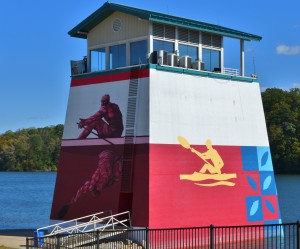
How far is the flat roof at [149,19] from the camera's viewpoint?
34469mm

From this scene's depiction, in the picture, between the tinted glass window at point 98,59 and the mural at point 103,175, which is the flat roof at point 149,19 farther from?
the mural at point 103,175

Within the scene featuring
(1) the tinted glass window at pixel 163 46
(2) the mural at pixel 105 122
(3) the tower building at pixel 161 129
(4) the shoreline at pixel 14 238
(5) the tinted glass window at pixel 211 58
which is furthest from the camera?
(5) the tinted glass window at pixel 211 58

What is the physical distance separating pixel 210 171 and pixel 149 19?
7.70m

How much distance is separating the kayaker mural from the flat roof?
5.53 metres

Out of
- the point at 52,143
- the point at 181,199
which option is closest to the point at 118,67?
the point at 181,199

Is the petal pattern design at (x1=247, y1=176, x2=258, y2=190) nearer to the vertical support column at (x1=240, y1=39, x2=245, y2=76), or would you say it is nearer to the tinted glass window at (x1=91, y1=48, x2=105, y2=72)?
the vertical support column at (x1=240, y1=39, x2=245, y2=76)

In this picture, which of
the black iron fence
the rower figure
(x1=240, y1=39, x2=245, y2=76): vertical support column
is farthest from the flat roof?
the black iron fence

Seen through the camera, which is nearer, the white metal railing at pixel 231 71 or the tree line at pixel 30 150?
the white metal railing at pixel 231 71

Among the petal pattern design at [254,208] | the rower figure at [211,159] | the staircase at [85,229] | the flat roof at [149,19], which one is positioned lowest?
the staircase at [85,229]

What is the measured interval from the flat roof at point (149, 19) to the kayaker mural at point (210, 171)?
5.53 m

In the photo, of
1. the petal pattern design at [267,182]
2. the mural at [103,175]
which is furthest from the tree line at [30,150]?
the mural at [103,175]

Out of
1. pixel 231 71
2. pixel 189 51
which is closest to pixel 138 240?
pixel 189 51

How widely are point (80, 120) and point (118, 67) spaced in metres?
3.18

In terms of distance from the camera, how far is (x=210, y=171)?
35344 mm
